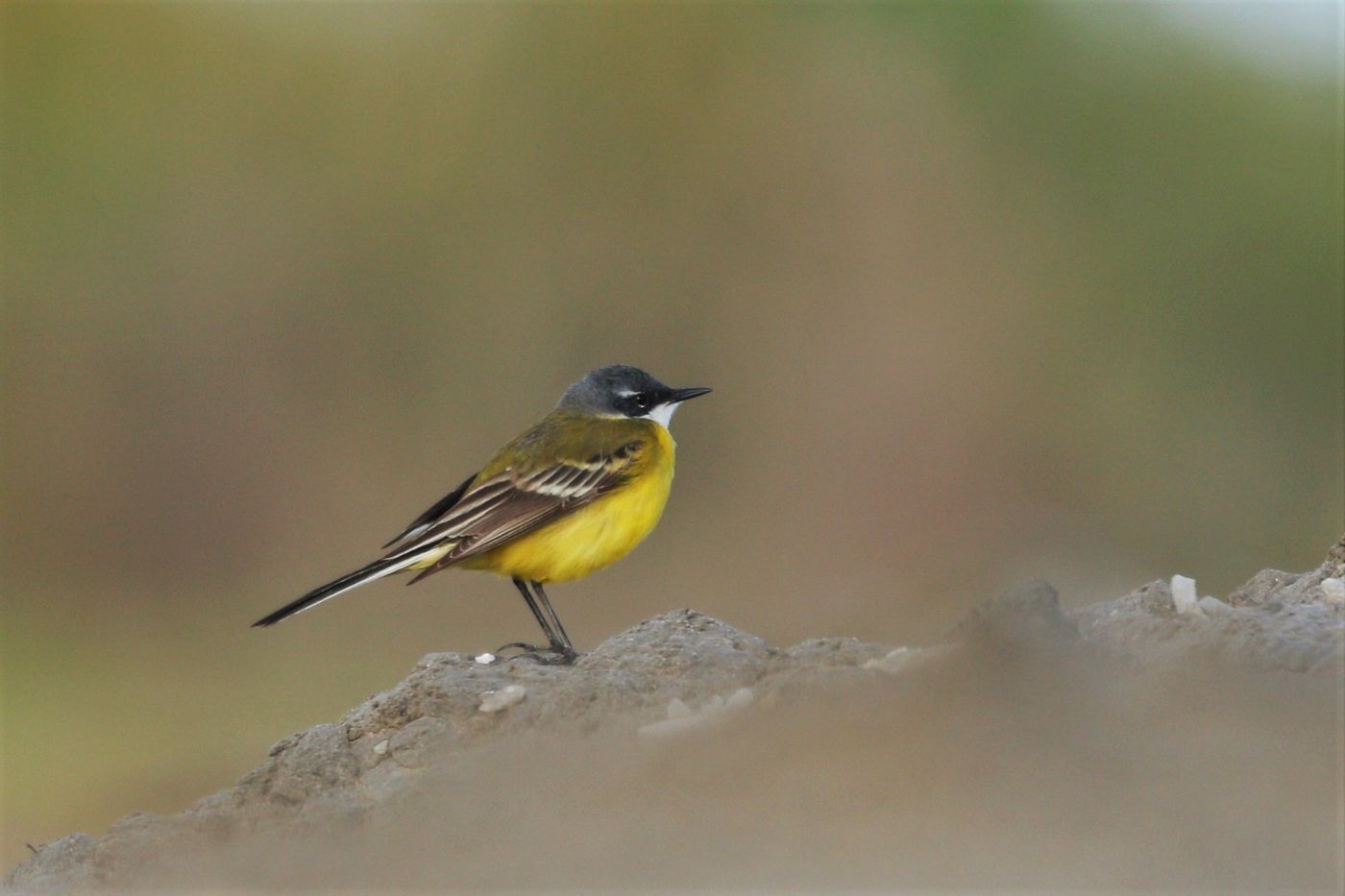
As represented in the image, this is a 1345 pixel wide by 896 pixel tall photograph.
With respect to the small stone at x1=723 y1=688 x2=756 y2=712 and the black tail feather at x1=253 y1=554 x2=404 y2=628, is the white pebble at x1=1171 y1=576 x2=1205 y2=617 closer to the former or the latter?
the small stone at x1=723 y1=688 x2=756 y2=712

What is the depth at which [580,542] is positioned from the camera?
9.27 m

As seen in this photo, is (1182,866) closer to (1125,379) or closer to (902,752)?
(902,752)

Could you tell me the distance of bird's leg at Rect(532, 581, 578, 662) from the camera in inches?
347

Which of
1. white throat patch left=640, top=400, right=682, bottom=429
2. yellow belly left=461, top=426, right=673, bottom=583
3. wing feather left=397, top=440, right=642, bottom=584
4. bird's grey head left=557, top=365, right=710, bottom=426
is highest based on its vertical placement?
bird's grey head left=557, top=365, right=710, bottom=426

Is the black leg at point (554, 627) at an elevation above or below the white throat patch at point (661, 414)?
below

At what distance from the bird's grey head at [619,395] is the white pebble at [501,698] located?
3652 mm

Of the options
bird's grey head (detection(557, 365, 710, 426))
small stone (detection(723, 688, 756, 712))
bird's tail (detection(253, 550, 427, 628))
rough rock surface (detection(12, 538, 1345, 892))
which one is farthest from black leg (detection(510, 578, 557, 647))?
small stone (detection(723, 688, 756, 712))

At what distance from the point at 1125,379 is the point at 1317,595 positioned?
1904cm

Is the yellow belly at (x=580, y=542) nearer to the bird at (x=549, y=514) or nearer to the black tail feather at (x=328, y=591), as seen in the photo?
the bird at (x=549, y=514)

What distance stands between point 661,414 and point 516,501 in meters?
1.82

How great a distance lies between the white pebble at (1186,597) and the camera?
6.86 metres

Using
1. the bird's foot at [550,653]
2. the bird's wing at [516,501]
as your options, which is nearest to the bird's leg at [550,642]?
the bird's foot at [550,653]

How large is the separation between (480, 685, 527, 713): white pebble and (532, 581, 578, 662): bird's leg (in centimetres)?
150

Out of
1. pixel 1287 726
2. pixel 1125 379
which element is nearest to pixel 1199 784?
pixel 1287 726
